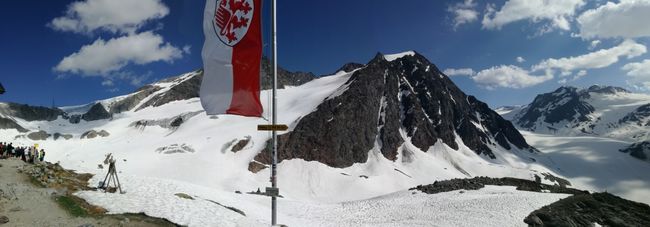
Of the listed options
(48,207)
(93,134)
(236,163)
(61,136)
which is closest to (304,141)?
(236,163)

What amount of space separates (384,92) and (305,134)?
5379cm

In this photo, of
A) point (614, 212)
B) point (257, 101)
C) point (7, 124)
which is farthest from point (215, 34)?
point (7, 124)

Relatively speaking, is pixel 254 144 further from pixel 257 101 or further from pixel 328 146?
pixel 257 101

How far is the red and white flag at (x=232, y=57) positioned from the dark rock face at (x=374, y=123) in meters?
98.6

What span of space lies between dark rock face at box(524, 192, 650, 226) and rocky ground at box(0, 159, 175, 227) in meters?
23.9

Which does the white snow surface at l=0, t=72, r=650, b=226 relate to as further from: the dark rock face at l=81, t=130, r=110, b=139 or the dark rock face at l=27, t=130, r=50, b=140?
the dark rock face at l=27, t=130, r=50, b=140

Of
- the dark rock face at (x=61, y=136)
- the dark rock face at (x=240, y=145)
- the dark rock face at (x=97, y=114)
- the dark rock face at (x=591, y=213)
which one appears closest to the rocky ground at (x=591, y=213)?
the dark rock face at (x=591, y=213)

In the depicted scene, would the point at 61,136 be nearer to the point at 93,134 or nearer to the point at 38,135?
the point at 38,135

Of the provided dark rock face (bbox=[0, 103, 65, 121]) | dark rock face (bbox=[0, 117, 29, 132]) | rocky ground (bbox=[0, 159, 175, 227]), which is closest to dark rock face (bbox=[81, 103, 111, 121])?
dark rock face (bbox=[0, 103, 65, 121])

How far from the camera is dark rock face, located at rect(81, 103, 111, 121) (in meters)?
184

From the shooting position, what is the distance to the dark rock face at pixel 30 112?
172 metres

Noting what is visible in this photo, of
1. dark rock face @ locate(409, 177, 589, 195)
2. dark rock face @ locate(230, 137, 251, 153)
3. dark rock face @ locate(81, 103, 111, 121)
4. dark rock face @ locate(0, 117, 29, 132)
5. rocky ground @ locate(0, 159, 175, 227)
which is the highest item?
dark rock face @ locate(81, 103, 111, 121)

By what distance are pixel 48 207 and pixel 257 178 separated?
3352 inches

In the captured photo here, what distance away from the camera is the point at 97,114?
186m
